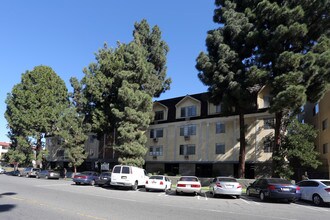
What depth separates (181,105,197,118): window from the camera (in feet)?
144

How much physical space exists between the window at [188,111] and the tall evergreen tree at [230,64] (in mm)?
9145

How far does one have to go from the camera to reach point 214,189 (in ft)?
70.7

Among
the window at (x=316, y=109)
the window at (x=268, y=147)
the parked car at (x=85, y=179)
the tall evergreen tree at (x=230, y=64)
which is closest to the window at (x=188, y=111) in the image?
the tall evergreen tree at (x=230, y=64)

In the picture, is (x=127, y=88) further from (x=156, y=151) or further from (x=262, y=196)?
(x=262, y=196)

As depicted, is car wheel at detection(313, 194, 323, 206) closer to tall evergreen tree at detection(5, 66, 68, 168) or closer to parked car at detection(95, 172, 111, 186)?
parked car at detection(95, 172, 111, 186)

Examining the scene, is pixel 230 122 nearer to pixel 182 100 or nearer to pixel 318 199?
pixel 182 100

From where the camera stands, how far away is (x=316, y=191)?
1906 cm

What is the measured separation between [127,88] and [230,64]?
39.1 ft

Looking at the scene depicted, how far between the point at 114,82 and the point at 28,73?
70.3ft

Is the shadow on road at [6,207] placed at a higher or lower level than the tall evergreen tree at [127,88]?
lower

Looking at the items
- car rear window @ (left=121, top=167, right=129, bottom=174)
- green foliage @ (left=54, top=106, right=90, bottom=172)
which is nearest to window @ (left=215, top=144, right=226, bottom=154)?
car rear window @ (left=121, top=167, right=129, bottom=174)

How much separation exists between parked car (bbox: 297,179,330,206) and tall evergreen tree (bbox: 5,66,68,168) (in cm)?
4413

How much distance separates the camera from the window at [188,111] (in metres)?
44.0

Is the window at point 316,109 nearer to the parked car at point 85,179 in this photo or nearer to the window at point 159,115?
the window at point 159,115
